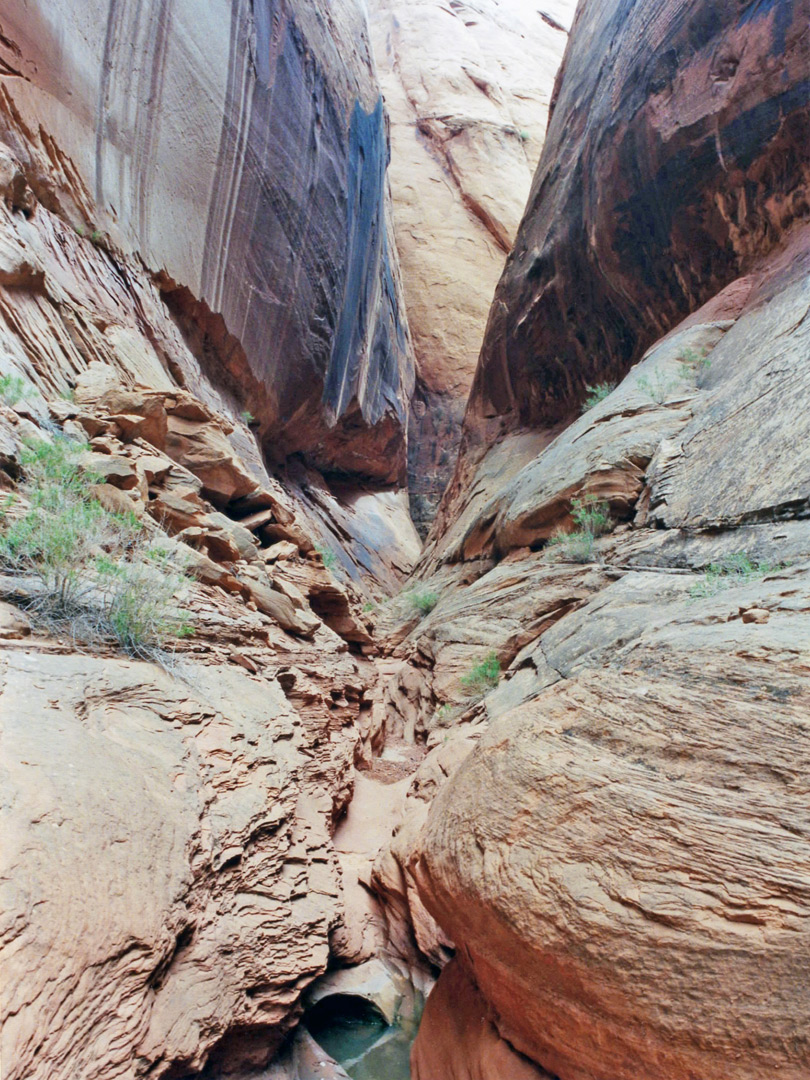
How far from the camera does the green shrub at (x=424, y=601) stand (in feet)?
34.0

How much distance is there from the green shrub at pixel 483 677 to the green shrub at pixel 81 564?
9.94 ft

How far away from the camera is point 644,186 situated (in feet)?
31.8

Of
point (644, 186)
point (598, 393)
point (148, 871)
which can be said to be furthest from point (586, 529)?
point (644, 186)

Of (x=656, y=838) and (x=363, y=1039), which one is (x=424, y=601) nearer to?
(x=363, y=1039)

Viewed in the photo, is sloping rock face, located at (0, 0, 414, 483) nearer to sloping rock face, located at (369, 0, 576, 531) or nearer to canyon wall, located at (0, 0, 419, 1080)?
canyon wall, located at (0, 0, 419, 1080)

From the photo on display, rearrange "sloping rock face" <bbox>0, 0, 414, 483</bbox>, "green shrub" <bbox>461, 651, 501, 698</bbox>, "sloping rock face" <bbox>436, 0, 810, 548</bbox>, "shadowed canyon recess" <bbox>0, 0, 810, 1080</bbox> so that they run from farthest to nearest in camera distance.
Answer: "sloping rock face" <bbox>436, 0, 810, 548</bbox>, "sloping rock face" <bbox>0, 0, 414, 483</bbox>, "green shrub" <bbox>461, 651, 501, 698</bbox>, "shadowed canyon recess" <bbox>0, 0, 810, 1080</bbox>

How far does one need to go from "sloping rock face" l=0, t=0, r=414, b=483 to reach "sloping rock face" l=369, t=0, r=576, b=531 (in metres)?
9.28

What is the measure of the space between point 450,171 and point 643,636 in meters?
30.4

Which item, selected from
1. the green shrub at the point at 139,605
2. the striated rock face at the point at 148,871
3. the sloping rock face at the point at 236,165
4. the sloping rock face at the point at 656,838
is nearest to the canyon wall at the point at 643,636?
the sloping rock face at the point at 656,838

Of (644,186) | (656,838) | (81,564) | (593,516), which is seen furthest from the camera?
(644,186)

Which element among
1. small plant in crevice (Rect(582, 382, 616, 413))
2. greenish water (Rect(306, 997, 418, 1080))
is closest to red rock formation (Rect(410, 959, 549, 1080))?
greenish water (Rect(306, 997, 418, 1080))

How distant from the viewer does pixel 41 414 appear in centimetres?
535

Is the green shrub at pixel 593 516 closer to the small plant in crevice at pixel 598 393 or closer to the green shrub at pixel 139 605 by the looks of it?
the small plant in crevice at pixel 598 393

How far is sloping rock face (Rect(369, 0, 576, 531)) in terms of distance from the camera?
2641 centimetres
